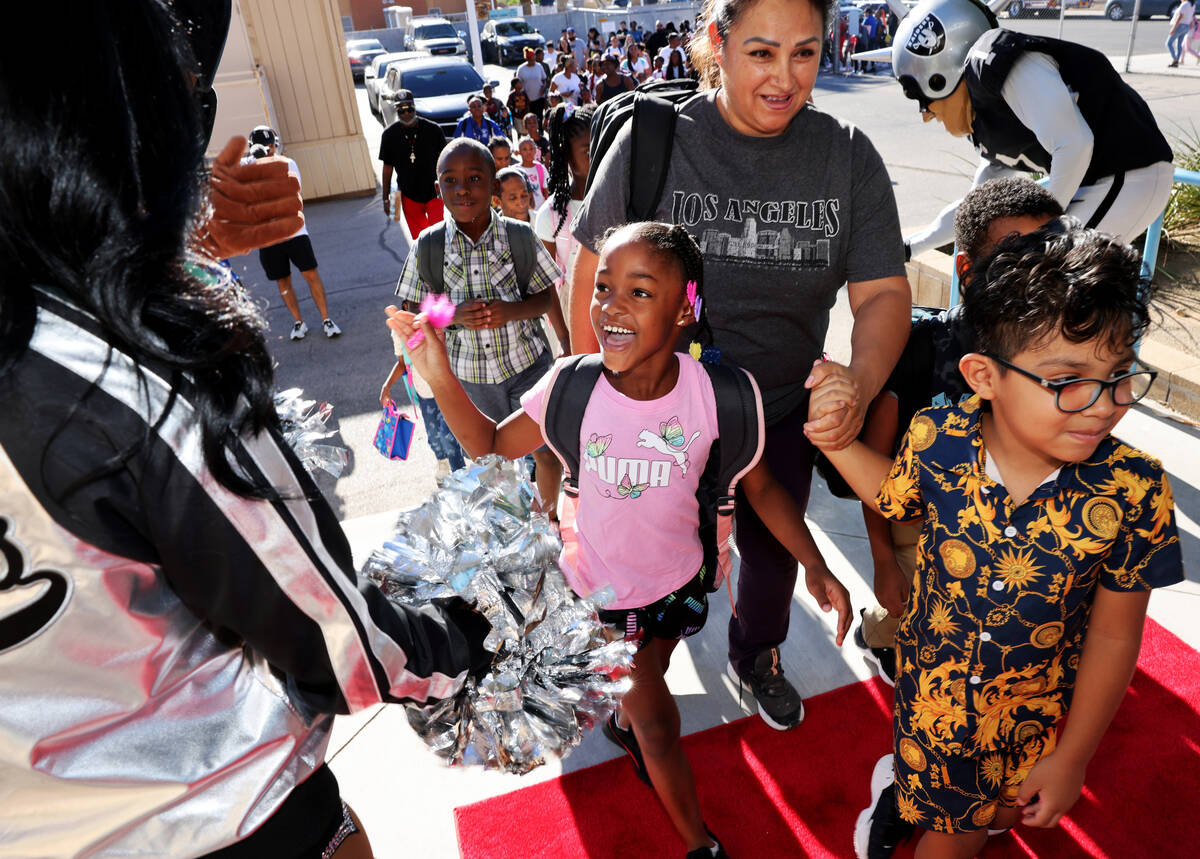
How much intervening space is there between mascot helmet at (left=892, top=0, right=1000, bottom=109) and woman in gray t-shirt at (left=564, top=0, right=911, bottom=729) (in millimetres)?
1504

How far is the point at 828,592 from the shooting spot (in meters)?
1.95

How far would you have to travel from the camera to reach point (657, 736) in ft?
6.73

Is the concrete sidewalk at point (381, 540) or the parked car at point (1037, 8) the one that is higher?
the concrete sidewalk at point (381, 540)

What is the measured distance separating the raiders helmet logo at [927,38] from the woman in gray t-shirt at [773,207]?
59.4 inches

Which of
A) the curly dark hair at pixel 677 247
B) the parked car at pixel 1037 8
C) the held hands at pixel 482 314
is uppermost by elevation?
the curly dark hair at pixel 677 247

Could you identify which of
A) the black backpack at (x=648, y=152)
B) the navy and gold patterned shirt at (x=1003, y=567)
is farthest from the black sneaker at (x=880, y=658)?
the black backpack at (x=648, y=152)

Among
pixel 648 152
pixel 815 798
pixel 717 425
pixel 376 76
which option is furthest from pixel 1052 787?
pixel 376 76

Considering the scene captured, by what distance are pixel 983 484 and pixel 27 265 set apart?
1.61 metres

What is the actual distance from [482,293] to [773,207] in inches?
71.1

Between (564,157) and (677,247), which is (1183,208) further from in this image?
(677,247)

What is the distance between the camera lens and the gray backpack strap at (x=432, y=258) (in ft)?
11.6

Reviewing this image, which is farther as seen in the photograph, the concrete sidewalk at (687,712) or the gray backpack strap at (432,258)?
the gray backpack strap at (432,258)

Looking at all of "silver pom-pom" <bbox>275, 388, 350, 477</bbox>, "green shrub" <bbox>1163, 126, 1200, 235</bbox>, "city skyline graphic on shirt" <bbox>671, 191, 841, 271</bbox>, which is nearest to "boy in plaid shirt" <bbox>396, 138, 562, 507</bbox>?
"silver pom-pom" <bbox>275, 388, 350, 477</bbox>

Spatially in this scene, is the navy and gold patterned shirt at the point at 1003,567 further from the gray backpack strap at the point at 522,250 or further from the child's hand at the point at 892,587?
the gray backpack strap at the point at 522,250
